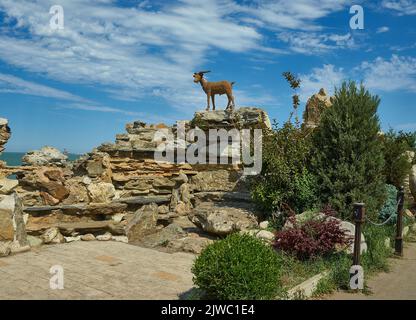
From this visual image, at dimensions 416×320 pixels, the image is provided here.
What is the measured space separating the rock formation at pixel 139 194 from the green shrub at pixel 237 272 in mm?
3633

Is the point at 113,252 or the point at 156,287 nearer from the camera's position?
the point at 156,287

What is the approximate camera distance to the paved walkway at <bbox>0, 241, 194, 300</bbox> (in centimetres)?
625

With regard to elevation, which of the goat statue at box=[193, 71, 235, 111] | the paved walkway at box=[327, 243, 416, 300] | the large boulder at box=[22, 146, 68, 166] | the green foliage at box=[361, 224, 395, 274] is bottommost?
the paved walkway at box=[327, 243, 416, 300]

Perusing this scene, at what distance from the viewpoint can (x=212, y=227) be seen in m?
10.3

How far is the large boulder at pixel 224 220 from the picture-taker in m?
10.2

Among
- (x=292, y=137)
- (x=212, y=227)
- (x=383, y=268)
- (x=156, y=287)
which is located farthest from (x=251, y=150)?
(x=156, y=287)

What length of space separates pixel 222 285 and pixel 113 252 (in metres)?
4.61

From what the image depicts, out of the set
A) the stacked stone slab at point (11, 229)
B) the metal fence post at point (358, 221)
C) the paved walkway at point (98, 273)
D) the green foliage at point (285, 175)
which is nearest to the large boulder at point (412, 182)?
the green foliage at point (285, 175)

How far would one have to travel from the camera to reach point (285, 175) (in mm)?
11320

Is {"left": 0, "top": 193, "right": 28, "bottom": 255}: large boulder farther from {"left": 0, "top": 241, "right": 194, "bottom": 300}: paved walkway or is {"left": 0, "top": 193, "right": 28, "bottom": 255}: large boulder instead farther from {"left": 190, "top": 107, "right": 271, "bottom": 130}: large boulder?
{"left": 190, "top": 107, "right": 271, "bottom": 130}: large boulder

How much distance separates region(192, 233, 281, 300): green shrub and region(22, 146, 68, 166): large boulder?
1279 cm

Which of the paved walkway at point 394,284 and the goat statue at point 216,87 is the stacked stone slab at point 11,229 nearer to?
the paved walkway at point 394,284

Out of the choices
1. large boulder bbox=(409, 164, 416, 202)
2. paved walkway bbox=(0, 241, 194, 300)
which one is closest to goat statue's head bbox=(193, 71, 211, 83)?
paved walkway bbox=(0, 241, 194, 300)
